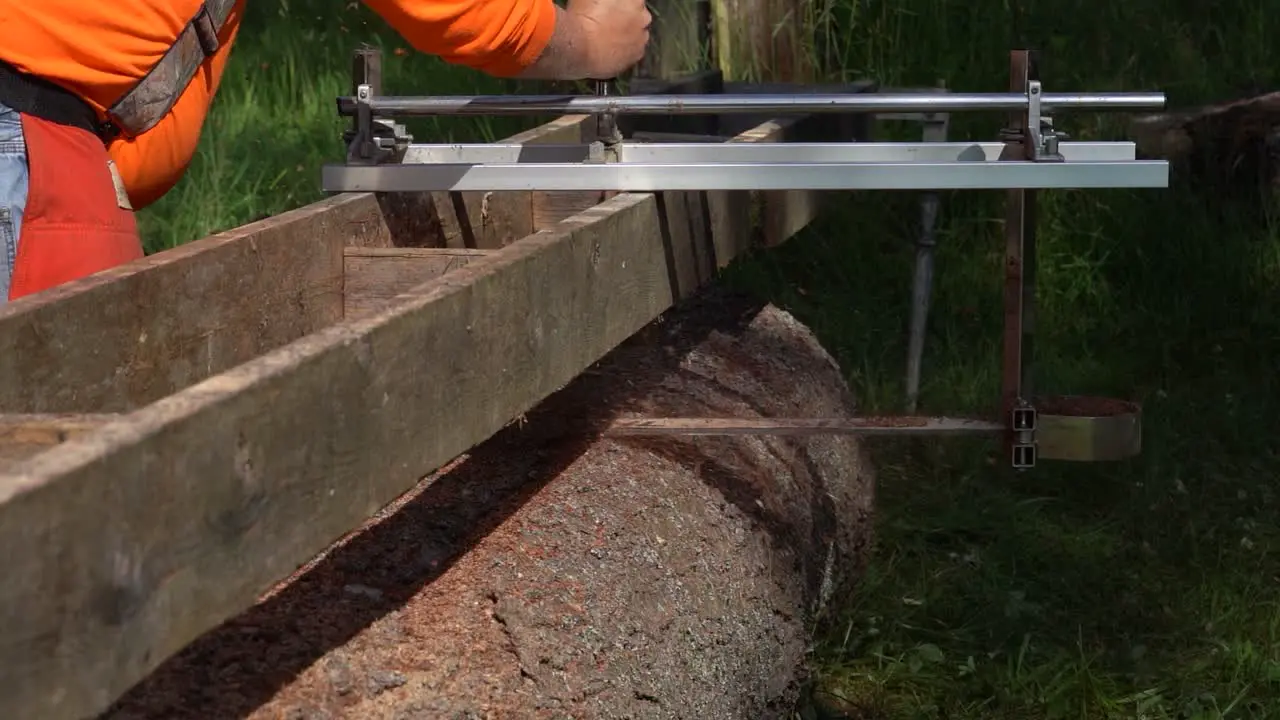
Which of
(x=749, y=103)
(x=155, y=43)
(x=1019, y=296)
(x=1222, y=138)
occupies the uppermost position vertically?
(x=155, y=43)

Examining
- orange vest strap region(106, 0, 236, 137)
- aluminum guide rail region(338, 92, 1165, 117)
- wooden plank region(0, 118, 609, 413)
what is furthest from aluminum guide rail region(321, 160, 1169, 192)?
orange vest strap region(106, 0, 236, 137)

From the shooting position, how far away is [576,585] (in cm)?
259

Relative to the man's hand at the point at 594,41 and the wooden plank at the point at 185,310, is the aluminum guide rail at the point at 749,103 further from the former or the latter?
the wooden plank at the point at 185,310

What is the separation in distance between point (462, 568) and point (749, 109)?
1.15m

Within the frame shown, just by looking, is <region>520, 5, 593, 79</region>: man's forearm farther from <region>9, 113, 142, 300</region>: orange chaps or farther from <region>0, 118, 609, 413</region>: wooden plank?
<region>9, 113, 142, 300</region>: orange chaps

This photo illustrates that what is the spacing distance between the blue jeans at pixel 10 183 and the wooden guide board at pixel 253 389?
34cm

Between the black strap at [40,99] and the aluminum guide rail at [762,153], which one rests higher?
the black strap at [40,99]

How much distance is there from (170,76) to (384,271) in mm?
486

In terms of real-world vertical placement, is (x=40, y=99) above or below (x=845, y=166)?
above

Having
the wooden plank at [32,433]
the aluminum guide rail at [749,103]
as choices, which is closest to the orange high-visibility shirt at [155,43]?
the aluminum guide rail at [749,103]

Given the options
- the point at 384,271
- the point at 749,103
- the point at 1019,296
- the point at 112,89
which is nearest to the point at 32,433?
the point at 112,89

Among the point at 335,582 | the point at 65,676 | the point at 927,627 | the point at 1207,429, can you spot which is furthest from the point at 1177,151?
the point at 65,676

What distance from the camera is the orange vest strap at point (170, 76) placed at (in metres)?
2.97

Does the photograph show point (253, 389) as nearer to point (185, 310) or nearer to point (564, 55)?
point (185, 310)
